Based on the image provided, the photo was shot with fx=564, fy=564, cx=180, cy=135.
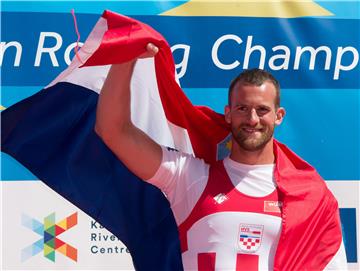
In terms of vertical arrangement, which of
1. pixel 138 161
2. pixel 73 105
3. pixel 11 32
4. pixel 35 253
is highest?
pixel 11 32

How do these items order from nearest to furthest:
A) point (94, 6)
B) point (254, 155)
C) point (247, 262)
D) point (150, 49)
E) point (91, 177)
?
1. point (150, 49)
2. point (247, 262)
3. point (254, 155)
4. point (91, 177)
5. point (94, 6)

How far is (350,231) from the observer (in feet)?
9.04

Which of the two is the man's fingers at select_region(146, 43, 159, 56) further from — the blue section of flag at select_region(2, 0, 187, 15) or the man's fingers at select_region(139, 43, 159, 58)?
the blue section of flag at select_region(2, 0, 187, 15)

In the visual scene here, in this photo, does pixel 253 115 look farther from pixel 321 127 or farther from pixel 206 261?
pixel 321 127

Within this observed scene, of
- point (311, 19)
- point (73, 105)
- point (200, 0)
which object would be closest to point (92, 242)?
point (73, 105)

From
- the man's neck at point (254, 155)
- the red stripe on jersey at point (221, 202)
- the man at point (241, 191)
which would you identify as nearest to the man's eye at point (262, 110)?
the man at point (241, 191)

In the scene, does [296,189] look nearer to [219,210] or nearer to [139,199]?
[219,210]

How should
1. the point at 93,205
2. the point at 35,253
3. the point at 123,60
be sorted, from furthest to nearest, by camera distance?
the point at 35,253 → the point at 93,205 → the point at 123,60

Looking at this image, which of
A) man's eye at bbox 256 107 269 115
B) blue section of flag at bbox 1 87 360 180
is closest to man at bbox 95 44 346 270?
man's eye at bbox 256 107 269 115

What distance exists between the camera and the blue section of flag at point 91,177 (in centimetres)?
225

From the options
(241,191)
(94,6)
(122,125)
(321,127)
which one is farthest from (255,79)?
(94,6)

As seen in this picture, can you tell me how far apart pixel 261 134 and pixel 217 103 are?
27.8 inches

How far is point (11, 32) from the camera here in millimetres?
2607

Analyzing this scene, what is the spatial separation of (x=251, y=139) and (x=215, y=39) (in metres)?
0.83
